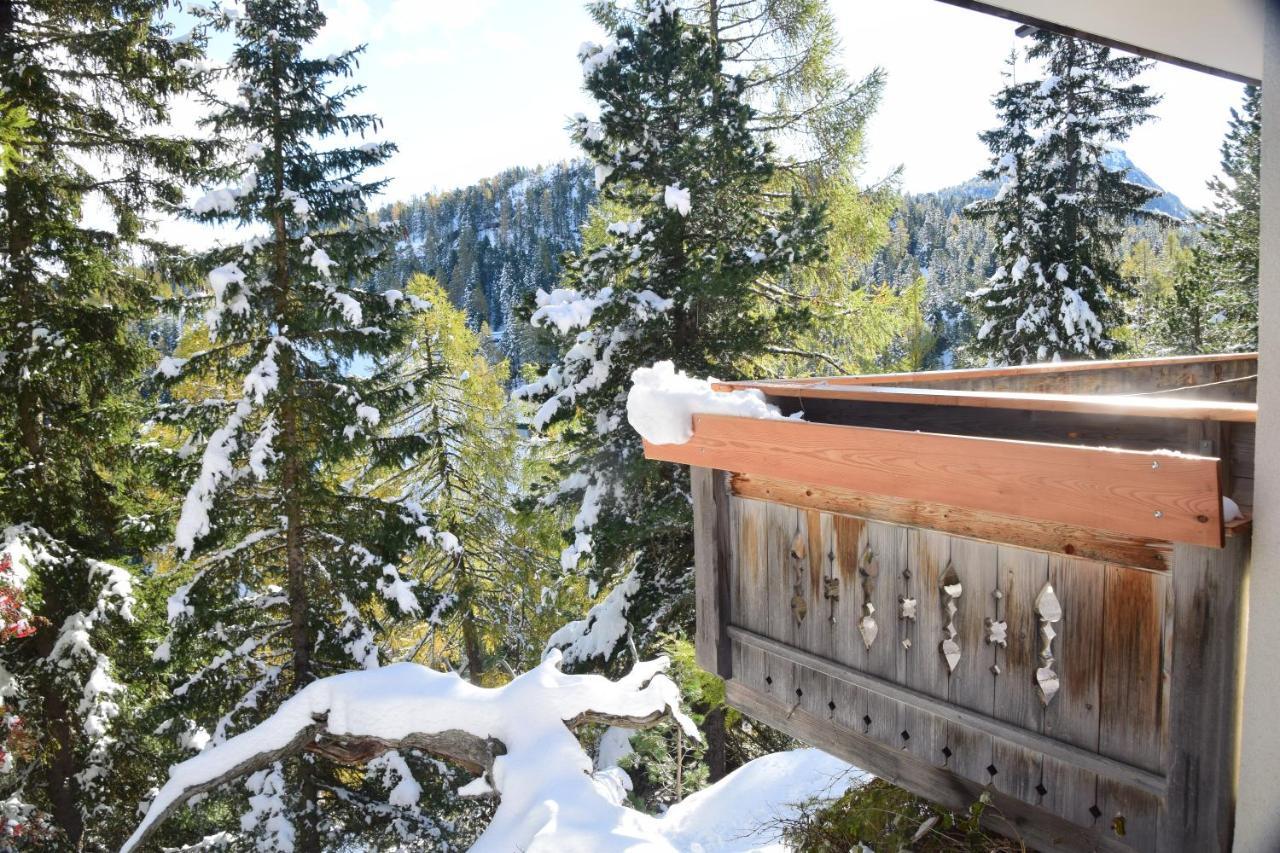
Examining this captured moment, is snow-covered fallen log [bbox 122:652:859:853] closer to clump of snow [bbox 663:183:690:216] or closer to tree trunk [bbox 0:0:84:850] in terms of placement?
tree trunk [bbox 0:0:84:850]

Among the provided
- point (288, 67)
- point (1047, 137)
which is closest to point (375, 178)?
point (288, 67)

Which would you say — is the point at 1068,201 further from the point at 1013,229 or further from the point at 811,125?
the point at 811,125

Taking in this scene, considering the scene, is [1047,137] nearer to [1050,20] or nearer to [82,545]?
[1050,20]

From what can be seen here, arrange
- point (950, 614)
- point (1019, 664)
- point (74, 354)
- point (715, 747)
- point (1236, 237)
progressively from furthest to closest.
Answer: point (1236, 237) < point (715, 747) < point (74, 354) < point (950, 614) < point (1019, 664)

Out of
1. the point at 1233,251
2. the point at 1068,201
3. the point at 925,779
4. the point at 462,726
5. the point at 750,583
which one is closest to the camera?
the point at 925,779

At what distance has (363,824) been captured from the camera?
9969mm

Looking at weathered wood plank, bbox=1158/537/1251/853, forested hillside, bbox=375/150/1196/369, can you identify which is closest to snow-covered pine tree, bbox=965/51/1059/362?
weathered wood plank, bbox=1158/537/1251/853

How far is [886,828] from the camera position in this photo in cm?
421

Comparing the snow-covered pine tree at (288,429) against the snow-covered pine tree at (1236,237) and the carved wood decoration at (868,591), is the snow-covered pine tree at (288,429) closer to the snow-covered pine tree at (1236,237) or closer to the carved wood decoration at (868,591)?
the carved wood decoration at (868,591)

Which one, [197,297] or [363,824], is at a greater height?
[197,297]

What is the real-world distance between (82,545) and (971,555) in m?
10.8

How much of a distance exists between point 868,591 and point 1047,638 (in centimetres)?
75

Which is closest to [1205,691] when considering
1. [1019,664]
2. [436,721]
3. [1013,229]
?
[1019,664]

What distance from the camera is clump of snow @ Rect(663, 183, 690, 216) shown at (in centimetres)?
951
